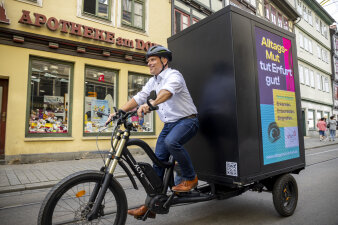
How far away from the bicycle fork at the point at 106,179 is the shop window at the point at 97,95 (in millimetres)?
7218

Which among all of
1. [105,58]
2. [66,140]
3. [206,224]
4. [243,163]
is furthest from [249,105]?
[105,58]

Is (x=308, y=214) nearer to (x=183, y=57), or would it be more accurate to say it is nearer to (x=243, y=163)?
(x=243, y=163)

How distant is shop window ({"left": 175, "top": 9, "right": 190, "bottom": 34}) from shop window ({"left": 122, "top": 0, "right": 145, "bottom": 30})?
6.98ft

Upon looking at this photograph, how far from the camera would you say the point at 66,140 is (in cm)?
876

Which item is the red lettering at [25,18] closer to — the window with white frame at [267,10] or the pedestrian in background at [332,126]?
the pedestrian in background at [332,126]

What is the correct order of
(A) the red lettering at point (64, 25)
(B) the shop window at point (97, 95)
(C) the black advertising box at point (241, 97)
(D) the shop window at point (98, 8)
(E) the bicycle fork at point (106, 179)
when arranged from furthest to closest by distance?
(D) the shop window at point (98, 8) < (B) the shop window at point (97, 95) < (A) the red lettering at point (64, 25) < (C) the black advertising box at point (241, 97) < (E) the bicycle fork at point (106, 179)

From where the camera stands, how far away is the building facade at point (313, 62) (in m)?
24.0

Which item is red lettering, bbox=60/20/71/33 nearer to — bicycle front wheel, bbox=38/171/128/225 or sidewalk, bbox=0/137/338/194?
sidewalk, bbox=0/137/338/194

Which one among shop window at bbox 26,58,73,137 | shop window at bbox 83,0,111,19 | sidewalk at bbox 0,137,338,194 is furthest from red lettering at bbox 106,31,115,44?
sidewalk at bbox 0,137,338,194

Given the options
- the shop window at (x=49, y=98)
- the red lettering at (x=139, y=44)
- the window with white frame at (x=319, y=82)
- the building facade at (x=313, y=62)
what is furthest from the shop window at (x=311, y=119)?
the shop window at (x=49, y=98)

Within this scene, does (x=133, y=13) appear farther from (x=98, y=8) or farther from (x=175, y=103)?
(x=175, y=103)

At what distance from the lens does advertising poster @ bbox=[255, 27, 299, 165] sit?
3191mm

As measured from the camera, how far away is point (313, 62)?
26.3 m

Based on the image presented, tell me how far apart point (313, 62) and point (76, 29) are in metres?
25.8
